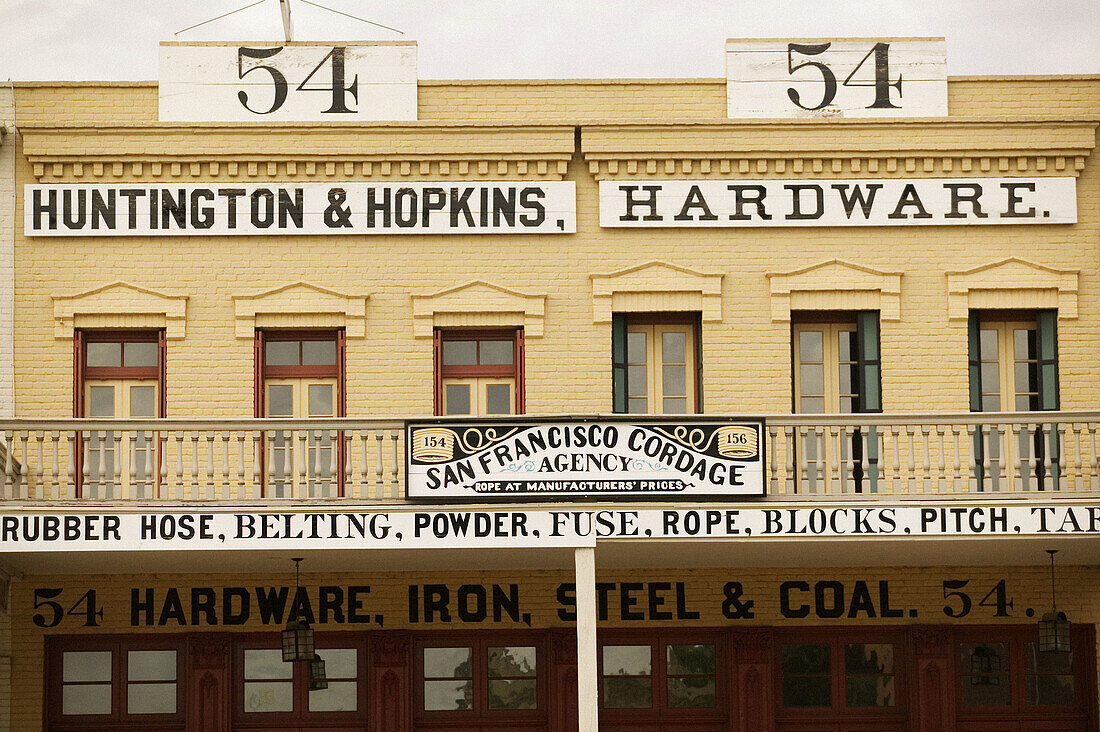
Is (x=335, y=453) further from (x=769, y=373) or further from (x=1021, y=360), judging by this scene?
(x=1021, y=360)

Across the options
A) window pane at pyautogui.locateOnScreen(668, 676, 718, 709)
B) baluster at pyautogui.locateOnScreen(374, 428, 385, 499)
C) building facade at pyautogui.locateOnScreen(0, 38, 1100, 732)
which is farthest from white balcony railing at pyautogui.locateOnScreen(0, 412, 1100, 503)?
window pane at pyautogui.locateOnScreen(668, 676, 718, 709)

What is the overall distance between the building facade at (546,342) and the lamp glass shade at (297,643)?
58 centimetres

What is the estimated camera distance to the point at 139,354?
17.3 metres

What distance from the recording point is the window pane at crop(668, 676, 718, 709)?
17.2 m

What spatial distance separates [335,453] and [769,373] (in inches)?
189

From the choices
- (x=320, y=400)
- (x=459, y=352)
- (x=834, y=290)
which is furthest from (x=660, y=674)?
(x=320, y=400)

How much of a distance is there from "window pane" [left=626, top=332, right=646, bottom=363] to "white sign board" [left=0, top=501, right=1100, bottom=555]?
2.92m

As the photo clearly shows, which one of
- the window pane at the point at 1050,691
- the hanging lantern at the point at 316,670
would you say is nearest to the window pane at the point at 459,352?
the hanging lantern at the point at 316,670

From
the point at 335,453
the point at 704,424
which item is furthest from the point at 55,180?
the point at 704,424

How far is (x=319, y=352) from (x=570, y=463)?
12.0ft

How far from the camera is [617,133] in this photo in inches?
686

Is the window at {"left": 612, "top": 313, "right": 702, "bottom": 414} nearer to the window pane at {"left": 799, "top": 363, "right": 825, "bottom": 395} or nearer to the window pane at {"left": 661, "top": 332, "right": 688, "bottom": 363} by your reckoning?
the window pane at {"left": 661, "top": 332, "right": 688, "bottom": 363}

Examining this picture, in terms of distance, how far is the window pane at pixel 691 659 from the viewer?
56.6 ft

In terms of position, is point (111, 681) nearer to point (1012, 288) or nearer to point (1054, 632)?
point (1054, 632)
